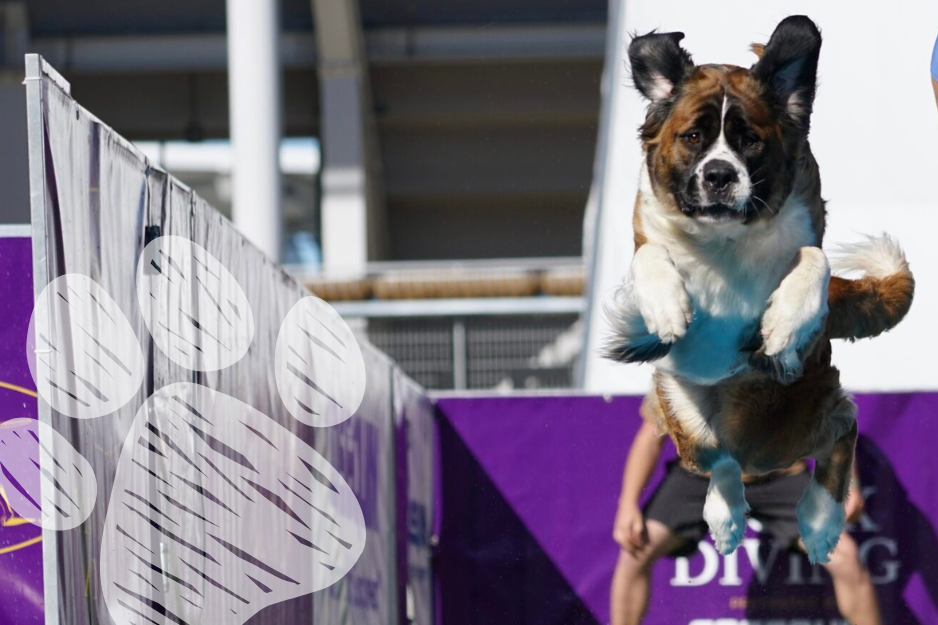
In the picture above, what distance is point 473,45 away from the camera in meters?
22.4

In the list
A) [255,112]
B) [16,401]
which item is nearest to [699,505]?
[16,401]

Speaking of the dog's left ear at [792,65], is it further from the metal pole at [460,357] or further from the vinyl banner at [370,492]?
the metal pole at [460,357]

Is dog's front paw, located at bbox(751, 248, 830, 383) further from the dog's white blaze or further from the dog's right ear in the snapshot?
the dog's right ear

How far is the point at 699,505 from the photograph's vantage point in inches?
380

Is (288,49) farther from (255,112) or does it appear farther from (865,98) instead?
(865,98)

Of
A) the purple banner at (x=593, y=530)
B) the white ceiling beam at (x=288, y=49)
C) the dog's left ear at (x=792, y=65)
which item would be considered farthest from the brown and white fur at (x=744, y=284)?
the white ceiling beam at (x=288, y=49)

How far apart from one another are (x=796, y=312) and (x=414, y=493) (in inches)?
245

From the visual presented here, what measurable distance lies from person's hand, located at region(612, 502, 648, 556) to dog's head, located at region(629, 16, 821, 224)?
19.4 ft

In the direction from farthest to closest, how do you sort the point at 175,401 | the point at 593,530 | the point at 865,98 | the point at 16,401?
the point at 593,530 → the point at 865,98 → the point at 16,401 → the point at 175,401

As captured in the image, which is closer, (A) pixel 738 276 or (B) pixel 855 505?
(A) pixel 738 276

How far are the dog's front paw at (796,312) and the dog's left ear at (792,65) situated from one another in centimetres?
44

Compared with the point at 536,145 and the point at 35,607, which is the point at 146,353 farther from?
the point at 536,145

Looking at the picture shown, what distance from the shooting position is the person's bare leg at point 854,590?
956 cm

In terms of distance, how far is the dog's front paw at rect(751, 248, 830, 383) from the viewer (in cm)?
400
